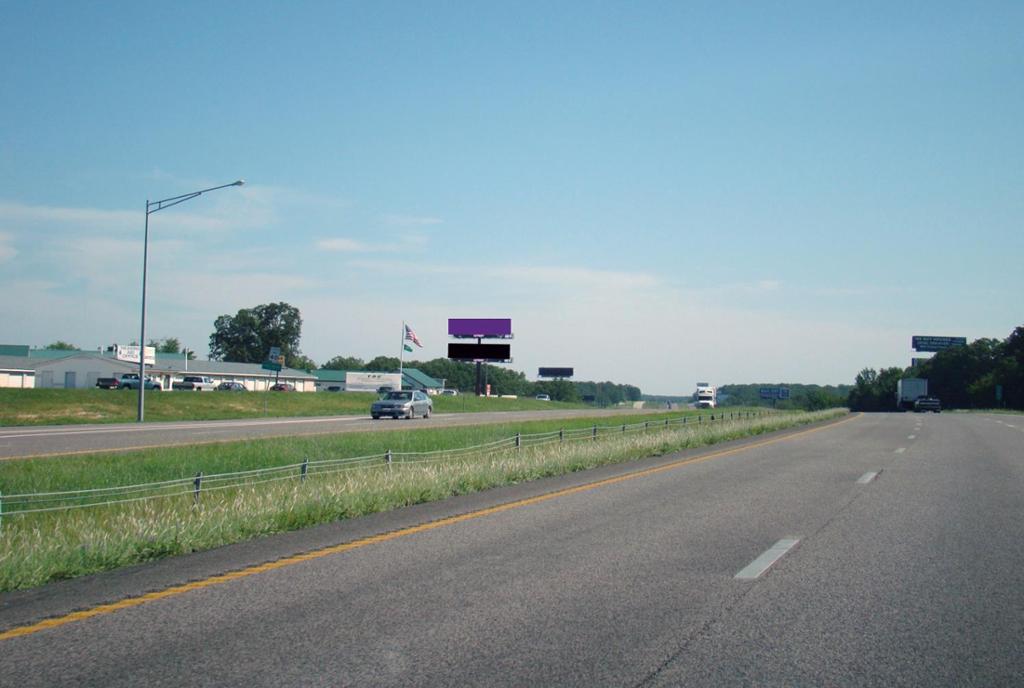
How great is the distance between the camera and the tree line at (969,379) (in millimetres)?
121375

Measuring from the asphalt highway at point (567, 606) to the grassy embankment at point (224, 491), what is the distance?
583mm

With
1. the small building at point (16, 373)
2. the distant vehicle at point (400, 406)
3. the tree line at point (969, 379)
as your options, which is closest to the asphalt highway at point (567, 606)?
the distant vehicle at point (400, 406)

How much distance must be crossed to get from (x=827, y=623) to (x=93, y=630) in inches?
209

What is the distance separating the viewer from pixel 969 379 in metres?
154

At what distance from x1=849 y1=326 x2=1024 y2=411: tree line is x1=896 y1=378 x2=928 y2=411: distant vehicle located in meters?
22.4

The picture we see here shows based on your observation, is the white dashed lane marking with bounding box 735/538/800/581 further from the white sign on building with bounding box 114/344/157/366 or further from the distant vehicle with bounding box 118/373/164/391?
the white sign on building with bounding box 114/344/157/366

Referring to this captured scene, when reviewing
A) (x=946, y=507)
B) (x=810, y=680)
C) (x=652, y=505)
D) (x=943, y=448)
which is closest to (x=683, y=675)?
(x=810, y=680)

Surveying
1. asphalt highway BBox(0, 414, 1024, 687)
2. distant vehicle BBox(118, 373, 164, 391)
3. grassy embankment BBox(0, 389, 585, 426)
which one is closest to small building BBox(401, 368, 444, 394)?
distant vehicle BBox(118, 373, 164, 391)

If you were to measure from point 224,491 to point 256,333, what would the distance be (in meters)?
152

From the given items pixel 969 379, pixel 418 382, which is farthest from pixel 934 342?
pixel 418 382

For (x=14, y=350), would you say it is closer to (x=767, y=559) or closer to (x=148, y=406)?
(x=148, y=406)

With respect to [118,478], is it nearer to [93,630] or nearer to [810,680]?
[93,630]

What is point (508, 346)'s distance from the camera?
10100cm

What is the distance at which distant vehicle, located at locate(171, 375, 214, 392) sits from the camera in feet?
302
